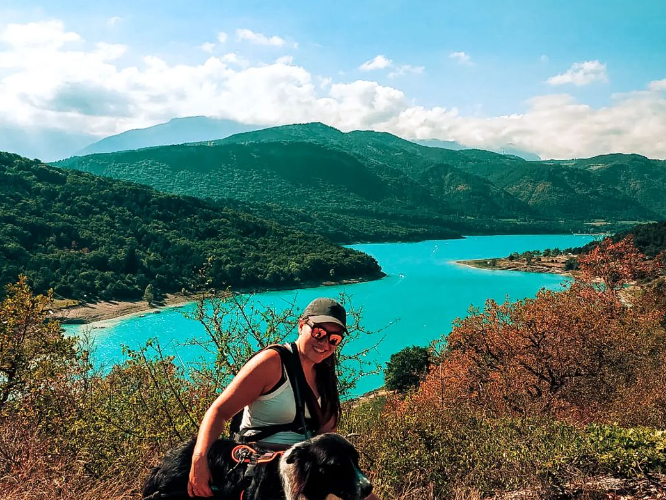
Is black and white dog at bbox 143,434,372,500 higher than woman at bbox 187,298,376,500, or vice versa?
woman at bbox 187,298,376,500

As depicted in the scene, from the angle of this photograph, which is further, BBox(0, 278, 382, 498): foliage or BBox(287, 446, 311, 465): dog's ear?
BBox(0, 278, 382, 498): foliage

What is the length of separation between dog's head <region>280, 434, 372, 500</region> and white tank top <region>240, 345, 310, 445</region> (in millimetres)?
259

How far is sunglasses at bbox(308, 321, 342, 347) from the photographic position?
2.26 meters

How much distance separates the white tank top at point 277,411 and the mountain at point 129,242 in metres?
58.9

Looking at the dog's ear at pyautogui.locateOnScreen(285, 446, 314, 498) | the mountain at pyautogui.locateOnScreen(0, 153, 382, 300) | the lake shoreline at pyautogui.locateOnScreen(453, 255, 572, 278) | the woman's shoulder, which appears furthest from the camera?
the lake shoreline at pyautogui.locateOnScreen(453, 255, 572, 278)

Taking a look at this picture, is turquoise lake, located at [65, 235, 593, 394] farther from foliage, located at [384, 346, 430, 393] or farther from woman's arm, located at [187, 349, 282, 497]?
woman's arm, located at [187, 349, 282, 497]

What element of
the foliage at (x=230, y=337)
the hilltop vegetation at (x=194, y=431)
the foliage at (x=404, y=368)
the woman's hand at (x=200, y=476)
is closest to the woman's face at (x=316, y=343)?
the woman's hand at (x=200, y=476)

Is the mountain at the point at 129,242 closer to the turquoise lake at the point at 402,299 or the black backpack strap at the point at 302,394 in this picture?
the turquoise lake at the point at 402,299

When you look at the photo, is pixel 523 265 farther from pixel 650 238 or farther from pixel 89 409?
pixel 89 409

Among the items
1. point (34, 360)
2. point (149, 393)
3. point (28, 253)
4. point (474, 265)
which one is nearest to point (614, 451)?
point (149, 393)

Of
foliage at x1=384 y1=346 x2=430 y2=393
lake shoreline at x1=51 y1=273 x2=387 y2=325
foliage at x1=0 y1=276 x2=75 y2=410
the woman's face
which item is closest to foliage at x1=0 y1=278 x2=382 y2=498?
foliage at x1=0 y1=276 x2=75 y2=410

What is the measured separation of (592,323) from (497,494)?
561 inches

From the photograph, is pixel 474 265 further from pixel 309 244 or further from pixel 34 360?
pixel 34 360

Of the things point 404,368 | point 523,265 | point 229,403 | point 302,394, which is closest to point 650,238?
point 523,265
